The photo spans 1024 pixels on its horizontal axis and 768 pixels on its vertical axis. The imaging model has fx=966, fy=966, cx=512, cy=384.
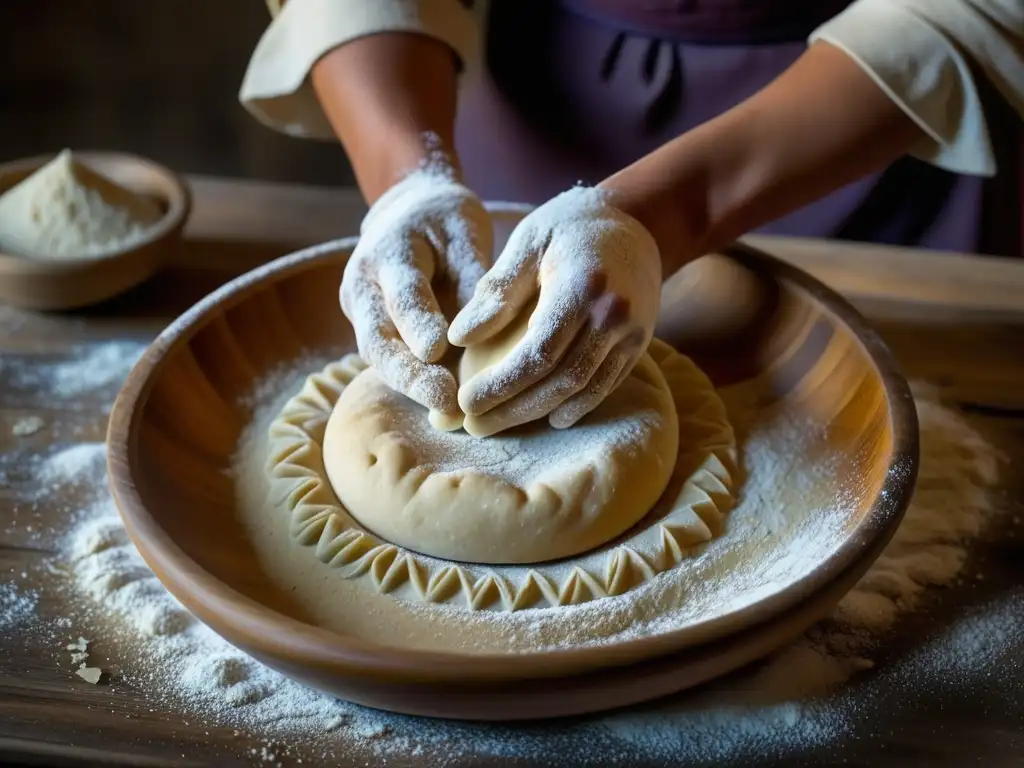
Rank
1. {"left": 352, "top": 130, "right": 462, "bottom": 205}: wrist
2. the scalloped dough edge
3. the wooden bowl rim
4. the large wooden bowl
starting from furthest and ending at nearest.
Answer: the wooden bowl rim, {"left": 352, "top": 130, "right": 462, "bottom": 205}: wrist, the scalloped dough edge, the large wooden bowl

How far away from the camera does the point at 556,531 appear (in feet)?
2.57

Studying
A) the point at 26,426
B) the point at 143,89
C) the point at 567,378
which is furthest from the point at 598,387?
the point at 143,89

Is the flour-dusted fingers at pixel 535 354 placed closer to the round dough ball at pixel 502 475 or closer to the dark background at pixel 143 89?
the round dough ball at pixel 502 475

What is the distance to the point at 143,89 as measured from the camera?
109 inches

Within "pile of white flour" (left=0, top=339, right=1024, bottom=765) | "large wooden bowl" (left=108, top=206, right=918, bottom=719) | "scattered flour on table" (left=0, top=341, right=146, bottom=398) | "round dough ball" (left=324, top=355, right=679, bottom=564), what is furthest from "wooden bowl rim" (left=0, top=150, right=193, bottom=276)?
"round dough ball" (left=324, top=355, right=679, bottom=564)

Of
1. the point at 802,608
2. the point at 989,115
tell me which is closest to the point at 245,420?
the point at 802,608

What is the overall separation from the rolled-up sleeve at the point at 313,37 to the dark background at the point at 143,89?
1486 mm

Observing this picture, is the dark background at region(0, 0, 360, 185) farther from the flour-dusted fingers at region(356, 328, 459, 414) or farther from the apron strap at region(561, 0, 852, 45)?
the flour-dusted fingers at region(356, 328, 459, 414)

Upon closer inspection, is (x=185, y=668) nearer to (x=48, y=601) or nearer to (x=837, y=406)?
(x=48, y=601)

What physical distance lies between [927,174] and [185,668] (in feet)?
3.77

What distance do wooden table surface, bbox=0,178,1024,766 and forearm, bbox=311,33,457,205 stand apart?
10.6 inches

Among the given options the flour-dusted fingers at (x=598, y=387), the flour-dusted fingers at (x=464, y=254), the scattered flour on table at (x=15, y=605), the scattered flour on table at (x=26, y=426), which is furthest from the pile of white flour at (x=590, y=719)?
the flour-dusted fingers at (x=464, y=254)

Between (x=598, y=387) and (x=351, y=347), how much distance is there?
1.25 feet

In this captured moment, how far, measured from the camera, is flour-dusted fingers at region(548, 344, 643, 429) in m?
0.82
